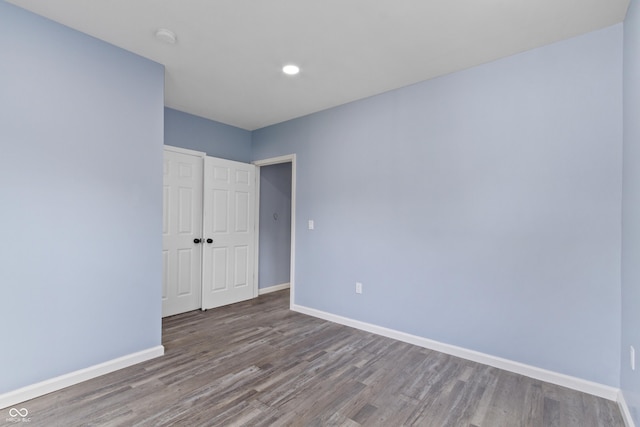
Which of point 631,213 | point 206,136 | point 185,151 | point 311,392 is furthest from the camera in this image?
point 206,136

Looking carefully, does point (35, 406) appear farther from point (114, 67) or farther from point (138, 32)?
point (138, 32)

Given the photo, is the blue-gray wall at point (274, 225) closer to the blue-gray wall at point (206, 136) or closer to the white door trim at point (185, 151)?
the blue-gray wall at point (206, 136)

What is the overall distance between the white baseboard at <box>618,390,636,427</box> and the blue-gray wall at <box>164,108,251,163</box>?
15.2ft

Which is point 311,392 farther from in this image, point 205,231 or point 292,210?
point 205,231

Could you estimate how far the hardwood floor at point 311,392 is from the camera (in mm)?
1884

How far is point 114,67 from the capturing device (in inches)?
97.0

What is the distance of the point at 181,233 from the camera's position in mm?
3939

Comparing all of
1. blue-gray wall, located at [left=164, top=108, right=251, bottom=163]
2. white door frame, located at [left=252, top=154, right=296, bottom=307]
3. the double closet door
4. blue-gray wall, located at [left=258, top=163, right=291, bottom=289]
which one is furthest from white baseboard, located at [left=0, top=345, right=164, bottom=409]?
blue-gray wall, located at [left=164, top=108, right=251, bottom=163]

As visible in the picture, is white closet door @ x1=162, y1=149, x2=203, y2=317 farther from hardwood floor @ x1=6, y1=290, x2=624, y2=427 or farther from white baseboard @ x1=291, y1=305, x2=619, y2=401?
white baseboard @ x1=291, y1=305, x2=619, y2=401

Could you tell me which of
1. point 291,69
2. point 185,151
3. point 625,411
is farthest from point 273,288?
point 625,411

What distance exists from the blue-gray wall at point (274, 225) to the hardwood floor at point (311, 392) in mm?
2043

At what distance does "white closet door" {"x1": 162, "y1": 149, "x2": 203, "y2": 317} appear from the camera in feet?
12.5

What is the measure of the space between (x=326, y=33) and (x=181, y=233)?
9.74ft

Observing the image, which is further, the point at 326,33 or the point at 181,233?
the point at 181,233
